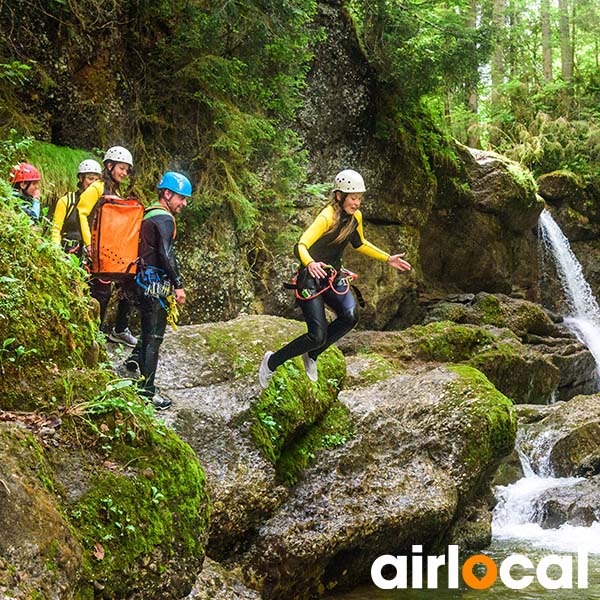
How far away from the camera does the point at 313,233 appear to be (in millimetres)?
6832

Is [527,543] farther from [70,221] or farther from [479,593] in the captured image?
[70,221]

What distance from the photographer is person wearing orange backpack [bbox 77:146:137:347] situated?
23.7 ft

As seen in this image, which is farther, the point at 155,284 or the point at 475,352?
the point at 475,352

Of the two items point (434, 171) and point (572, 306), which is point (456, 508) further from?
point (572, 306)

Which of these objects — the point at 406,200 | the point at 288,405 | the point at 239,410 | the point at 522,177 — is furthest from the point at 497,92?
the point at 239,410

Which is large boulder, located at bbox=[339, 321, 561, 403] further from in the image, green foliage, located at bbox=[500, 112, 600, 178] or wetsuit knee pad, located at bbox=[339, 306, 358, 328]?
green foliage, located at bbox=[500, 112, 600, 178]

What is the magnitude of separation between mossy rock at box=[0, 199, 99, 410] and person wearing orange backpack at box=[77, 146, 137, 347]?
1732 millimetres

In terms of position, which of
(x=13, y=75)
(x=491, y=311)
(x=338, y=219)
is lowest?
(x=338, y=219)

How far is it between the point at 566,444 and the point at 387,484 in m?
6.11

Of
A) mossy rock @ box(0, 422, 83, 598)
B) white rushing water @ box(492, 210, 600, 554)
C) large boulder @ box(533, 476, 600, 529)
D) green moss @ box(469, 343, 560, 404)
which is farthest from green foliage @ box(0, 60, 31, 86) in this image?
green moss @ box(469, 343, 560, 404)

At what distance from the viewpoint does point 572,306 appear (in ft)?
76.0

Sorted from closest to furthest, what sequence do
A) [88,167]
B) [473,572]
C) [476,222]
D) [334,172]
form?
[473,572] → [88,167] → [334,172] → [476,222]

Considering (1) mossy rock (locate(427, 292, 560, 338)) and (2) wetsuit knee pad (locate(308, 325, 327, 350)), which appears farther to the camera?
(1) mossy rock (locate(427, 292, 560, 338))

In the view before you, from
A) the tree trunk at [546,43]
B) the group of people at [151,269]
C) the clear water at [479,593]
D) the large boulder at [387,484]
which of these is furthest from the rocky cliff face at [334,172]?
the tree trunk at [546,43]
